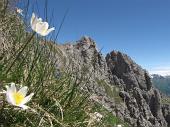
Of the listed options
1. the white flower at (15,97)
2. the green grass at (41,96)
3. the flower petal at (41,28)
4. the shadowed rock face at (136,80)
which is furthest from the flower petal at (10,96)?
the shadowed rock face at (136,80)

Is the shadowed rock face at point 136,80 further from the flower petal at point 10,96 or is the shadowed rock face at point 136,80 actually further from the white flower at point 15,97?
the flower petal at point 10,96

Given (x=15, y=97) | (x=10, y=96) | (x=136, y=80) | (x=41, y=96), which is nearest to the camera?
(x=10, y=96)

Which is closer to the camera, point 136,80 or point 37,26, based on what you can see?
point 37,26

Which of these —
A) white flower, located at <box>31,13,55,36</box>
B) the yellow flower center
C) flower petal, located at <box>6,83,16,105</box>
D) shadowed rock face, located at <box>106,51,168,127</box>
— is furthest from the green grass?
shadowed rock face, located at <box>106,51,168,127</box>

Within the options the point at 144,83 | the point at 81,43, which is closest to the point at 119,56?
the point at 144,83

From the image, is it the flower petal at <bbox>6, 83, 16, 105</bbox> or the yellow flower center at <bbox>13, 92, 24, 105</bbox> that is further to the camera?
the yellow flower center at <bbox>13, 92, 24, 105</bbox>

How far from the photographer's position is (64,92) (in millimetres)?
6645

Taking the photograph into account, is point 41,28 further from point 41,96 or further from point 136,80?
point 136,80

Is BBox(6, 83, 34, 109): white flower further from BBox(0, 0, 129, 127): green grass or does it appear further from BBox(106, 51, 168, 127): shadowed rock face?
BBox(106, 51, 168, 127): shadowed rock face

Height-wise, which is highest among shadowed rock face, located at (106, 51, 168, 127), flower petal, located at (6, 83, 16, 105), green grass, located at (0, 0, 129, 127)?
shadowed rock face, located at (106, 51, 168, 127)

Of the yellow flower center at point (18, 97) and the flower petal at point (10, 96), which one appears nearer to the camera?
the flower petal at point (10, 96)

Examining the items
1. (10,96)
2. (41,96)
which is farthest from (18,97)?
(41,96)

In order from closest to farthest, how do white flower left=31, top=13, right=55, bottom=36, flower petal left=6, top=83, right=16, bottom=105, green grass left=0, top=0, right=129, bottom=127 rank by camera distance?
flower petal left=6, top=83, right=16, bottom=105 → white flower left=31, top=13, right=55, bottom=36 → green grass left=0, top=0, right=129, bottom=127

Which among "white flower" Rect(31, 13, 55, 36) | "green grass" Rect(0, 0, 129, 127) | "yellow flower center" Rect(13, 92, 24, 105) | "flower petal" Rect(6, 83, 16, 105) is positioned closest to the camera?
"flower petal" Rect(6, 83, 16, 105)
